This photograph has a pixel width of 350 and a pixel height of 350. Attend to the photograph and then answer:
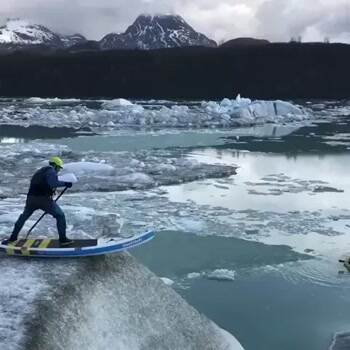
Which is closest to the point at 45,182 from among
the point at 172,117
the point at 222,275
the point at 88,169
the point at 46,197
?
the point at 46,197

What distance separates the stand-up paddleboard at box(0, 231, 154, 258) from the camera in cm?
662

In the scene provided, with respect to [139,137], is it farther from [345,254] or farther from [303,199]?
[345,254]

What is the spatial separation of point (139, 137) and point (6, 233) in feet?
68.8

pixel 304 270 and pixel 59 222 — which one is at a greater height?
pixel 59 222

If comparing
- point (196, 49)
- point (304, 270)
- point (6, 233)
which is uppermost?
point (196, 49)

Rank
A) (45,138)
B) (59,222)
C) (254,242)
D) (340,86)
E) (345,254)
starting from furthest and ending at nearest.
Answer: (340,86) → (45,138) → (254,242) → (345,254) → (59,222)

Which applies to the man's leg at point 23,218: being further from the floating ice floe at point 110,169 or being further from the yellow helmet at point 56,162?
the floating ice floe at point 110,169

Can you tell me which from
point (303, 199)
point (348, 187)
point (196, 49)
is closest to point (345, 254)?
point (303, 199)

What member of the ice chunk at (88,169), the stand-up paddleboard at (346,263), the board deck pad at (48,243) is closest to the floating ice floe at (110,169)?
the ice chunk at (88,169)

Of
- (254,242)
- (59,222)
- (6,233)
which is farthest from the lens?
(254,242)

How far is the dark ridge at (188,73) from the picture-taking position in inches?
3019

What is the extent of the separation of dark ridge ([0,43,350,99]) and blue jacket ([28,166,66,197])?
66.6 metres

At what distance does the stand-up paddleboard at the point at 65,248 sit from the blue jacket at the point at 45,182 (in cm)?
55

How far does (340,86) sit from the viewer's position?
76562 mm
